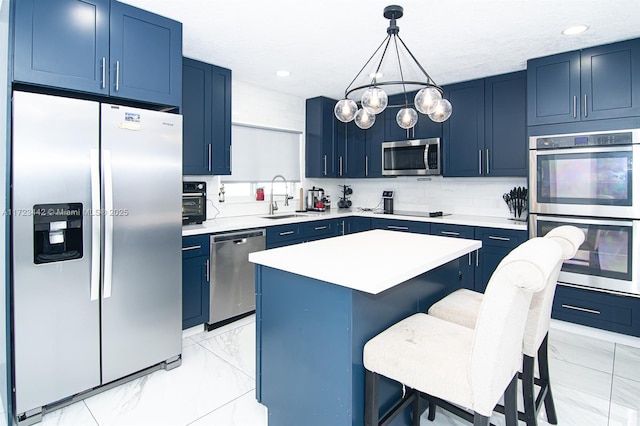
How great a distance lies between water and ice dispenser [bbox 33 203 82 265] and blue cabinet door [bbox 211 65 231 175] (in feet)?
5.26

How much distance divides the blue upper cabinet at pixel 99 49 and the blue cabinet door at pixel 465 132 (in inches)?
117

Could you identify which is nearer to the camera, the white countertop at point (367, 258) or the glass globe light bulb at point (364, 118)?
the white countertop at point (367, 258)

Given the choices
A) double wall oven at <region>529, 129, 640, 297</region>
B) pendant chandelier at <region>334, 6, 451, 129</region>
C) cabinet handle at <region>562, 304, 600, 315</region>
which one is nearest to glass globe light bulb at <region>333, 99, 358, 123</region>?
pendant chandelier at <region>334, 6, 451, 129</region>

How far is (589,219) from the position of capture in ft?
10.3

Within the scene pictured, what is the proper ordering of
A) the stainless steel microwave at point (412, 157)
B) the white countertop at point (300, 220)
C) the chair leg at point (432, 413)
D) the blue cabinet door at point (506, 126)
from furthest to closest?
the stainless steel microwave at point (412, 157) < the blue cabinet door at point (506, 126) < the white countertop at point (300, 220) < the chair leg at point (432, 413)

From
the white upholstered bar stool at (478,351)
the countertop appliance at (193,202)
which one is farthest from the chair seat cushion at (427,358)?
the countertop appliance at (193,202)

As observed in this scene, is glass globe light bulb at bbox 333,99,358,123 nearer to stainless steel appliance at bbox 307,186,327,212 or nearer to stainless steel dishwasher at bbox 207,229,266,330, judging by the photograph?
stainless steel dishwasher at bbox 207,229,266,330

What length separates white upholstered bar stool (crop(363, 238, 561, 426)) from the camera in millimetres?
1195

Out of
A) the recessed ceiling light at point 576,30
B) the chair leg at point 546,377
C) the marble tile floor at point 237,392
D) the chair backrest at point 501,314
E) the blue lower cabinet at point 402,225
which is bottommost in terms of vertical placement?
the marble tile floor at point 237,392

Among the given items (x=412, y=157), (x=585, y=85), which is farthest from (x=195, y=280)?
(x=585, y=85)

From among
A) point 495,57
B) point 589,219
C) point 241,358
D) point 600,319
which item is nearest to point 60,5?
point 241,358

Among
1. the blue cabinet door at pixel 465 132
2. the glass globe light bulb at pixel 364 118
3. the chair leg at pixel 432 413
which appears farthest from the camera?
the blue cabinet door at pixel 465 132

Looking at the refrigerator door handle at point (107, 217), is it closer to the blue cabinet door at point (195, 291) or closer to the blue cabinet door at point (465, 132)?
the blue cabinet door at point (195, 291)

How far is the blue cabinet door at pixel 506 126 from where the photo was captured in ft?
12.3
